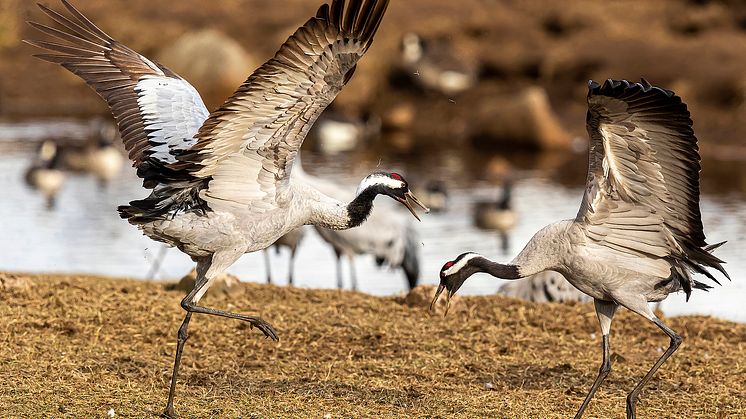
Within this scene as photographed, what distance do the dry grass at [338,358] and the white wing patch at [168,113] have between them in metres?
1.37

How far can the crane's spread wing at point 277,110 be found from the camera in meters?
5.75

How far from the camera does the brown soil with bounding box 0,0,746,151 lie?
23141mm

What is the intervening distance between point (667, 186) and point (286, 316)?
314 cm

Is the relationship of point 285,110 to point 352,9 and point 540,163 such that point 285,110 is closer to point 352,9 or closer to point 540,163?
point 352,9

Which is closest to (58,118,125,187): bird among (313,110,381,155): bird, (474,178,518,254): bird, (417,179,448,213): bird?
(313,110,381,155): bird

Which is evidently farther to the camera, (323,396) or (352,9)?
(323,396)

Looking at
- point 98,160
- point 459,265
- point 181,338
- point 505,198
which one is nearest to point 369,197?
point 459,265

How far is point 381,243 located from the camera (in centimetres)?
1245

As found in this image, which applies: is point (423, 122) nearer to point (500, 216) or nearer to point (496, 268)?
point (500, 216)

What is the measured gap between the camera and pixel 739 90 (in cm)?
2175

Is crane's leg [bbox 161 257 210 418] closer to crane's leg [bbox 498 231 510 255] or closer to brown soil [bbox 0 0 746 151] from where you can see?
crane's leg [bbox 498 231 510 255]

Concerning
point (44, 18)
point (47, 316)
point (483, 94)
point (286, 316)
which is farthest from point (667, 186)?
point (44, 18)

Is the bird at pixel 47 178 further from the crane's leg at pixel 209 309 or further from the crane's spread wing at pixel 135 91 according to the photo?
the crane's leg at pixel 209 309

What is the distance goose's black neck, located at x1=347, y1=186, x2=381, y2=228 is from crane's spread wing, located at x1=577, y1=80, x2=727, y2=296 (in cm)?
118
